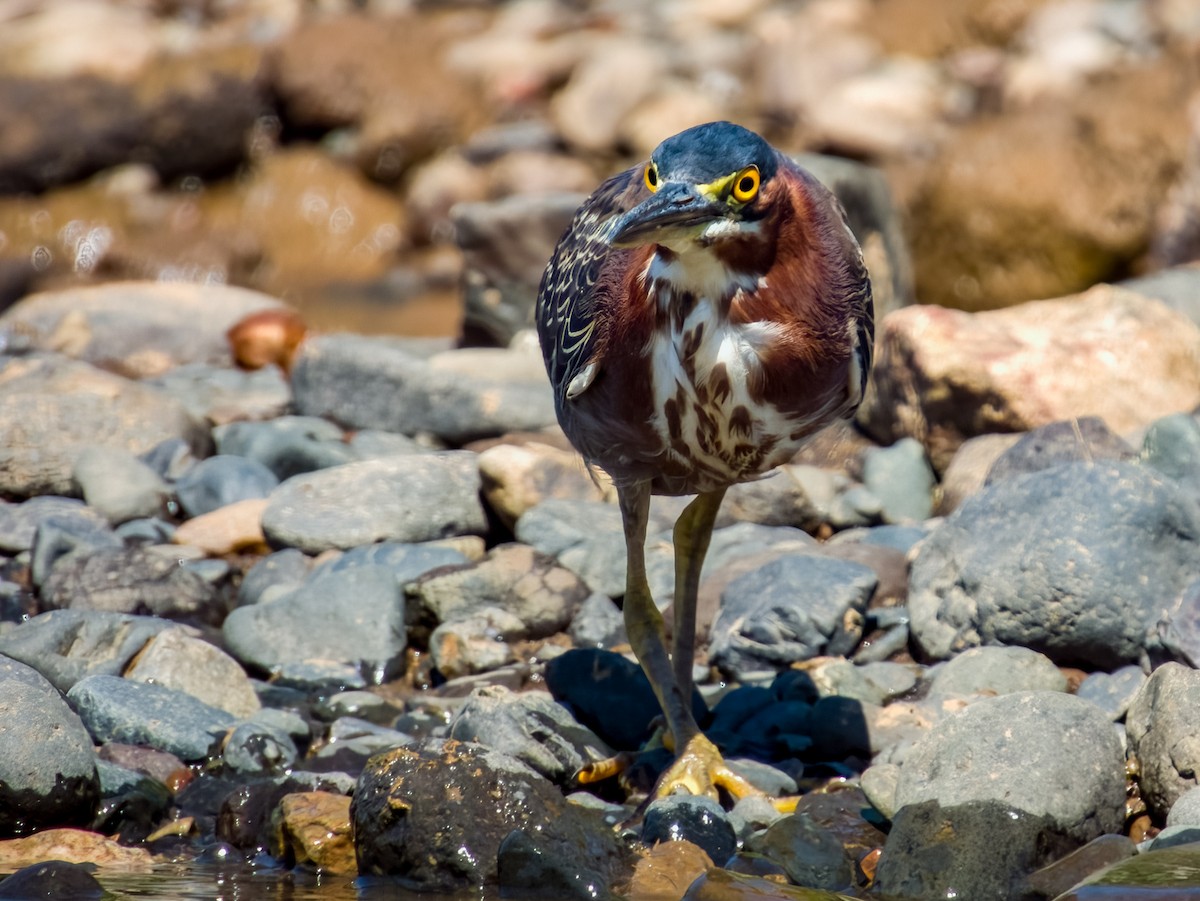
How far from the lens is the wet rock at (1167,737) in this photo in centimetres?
490

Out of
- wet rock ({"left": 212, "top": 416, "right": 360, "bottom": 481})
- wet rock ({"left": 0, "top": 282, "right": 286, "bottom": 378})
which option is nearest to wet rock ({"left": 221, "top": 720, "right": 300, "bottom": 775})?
wet rock ({"left": 212, "top": 416, "right": 360, "bottom": 481})

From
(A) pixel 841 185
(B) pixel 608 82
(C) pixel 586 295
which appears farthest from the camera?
(B) pixel 608 82

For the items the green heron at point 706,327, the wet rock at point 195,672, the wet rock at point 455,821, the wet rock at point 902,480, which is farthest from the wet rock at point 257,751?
the wet rock at point 902,480

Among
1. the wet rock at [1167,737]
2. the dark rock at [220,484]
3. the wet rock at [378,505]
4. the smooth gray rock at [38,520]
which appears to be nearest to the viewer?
the wet rock at [1167,737]

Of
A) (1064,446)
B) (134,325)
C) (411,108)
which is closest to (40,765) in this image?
(1064,446)

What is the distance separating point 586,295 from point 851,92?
13684mm

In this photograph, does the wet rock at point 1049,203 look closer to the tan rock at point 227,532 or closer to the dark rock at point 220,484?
the dark rock at point 220,484

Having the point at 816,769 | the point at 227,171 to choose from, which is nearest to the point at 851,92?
the point at 227,171

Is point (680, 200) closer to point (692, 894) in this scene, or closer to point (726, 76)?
point (692, 894)

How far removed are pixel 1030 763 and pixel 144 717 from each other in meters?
3.21

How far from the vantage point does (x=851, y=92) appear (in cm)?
1805

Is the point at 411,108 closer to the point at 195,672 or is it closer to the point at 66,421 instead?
the point at 66,421

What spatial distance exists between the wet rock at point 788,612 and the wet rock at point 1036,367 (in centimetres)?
207

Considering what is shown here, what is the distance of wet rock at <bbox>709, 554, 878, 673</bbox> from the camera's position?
21.3ft
